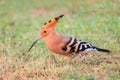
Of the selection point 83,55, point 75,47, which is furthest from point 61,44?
point 83,55

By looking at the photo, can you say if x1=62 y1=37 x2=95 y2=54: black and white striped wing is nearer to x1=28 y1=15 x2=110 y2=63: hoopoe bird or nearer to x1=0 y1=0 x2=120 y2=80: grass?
x1=28 y1=15 x2=110 y2=63: hoopoe bird

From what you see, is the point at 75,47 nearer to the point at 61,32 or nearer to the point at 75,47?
the point at 75,47

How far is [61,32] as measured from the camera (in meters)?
9.38

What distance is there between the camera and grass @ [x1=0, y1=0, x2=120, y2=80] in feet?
21.1

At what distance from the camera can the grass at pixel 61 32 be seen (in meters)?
6.42

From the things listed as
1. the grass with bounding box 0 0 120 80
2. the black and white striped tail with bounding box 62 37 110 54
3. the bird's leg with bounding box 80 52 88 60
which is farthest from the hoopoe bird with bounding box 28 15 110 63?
the bird's leg with bounding box 80 52 88 60

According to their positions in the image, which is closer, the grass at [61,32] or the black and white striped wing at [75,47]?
the grass at [61,32]

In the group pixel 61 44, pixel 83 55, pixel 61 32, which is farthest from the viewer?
pixel 61 32

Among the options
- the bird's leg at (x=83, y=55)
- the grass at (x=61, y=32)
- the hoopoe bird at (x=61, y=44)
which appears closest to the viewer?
the grass at (x=61, y=32)

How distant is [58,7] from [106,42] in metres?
5.78

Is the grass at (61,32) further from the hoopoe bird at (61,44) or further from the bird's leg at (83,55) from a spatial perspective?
the hoopoe bird at (61,44)

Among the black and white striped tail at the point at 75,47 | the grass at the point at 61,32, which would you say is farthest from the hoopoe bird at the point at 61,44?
the grass at the point at 61,32

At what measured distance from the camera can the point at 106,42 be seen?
26.2ft

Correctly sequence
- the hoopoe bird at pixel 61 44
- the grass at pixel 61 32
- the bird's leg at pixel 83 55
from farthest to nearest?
the bird's leg at pixel 83 55 → the hoopoe bird at pixel 61 44 → the grass at pixel 61 32
